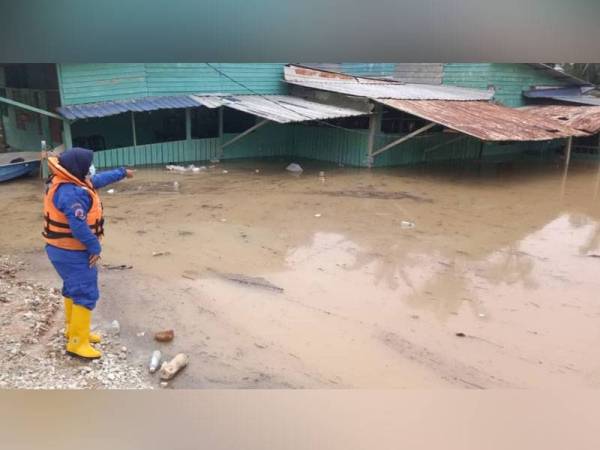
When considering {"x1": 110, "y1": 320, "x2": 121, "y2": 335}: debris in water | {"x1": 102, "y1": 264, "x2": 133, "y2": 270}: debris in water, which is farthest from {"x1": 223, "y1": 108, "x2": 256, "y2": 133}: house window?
{"x1": 110, "y1": 320, "x2": 121, "y2": 335}: debris in water

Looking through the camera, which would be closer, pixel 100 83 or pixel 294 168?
pixel 100 83

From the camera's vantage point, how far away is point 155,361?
3.96 metres

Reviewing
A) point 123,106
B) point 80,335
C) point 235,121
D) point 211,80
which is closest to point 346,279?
point 80,335

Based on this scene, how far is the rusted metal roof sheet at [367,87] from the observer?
13.2 m

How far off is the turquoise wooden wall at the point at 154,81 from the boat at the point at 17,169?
1.52 meters

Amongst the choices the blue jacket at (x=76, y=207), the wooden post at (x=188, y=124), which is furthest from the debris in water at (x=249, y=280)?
the wooden post at (x=188, y=124)

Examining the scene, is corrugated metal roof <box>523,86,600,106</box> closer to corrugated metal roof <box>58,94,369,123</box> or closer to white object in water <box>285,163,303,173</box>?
corrugated metal roof <box>58,94,369,123</box>

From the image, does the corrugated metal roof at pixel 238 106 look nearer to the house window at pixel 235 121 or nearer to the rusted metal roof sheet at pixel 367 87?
the rusted metal roof sheet at pixel 367 87

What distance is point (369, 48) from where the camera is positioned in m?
0.60

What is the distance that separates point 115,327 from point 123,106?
8169mm

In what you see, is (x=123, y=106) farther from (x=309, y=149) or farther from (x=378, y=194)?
(x=378, y=194)

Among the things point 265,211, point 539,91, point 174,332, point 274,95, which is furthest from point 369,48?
point 539,91

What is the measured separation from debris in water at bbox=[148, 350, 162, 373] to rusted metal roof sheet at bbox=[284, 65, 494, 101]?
9.75 m

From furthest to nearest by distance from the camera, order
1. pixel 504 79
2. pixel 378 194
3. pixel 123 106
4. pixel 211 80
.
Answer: pixel 504 79 → pixel 211 80 → pixel 123 106 → pixel 378 194
